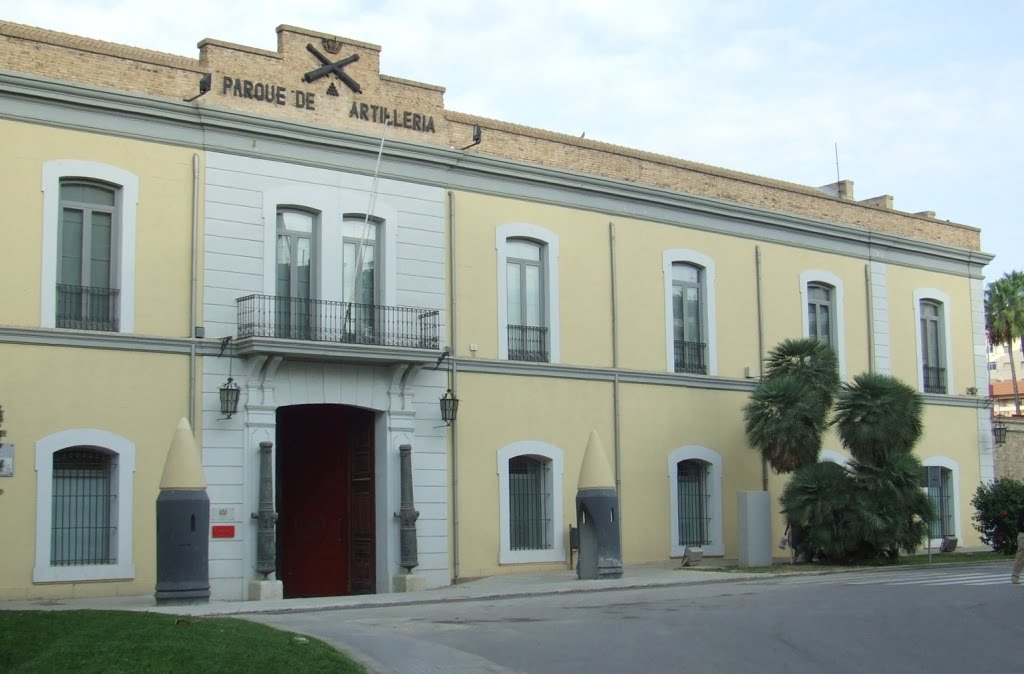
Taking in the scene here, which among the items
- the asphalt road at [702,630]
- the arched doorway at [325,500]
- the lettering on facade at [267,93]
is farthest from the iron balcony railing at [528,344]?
the asphalt road at [702,630]

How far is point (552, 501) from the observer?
26.1m

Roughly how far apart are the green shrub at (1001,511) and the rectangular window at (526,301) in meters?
11.3

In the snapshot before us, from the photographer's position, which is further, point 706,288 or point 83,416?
point 706,288

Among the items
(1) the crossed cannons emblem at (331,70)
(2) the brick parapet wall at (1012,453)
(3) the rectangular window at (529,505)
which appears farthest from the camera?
(2) the brick parapet wall at (1012,453)

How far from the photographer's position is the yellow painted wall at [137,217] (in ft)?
66.5

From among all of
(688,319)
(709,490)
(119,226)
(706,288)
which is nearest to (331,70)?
(119,226)

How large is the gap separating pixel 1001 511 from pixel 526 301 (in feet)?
39.9

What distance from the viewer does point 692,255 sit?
2942 centimetres

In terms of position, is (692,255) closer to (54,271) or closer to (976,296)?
(976,296)

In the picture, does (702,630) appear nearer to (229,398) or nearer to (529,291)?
(229,398)

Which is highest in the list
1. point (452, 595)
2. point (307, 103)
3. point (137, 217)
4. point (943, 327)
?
point (307, 103)

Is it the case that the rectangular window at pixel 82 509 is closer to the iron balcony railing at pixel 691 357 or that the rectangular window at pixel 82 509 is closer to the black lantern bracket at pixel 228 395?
the black lantern bracket at pixel 228 395

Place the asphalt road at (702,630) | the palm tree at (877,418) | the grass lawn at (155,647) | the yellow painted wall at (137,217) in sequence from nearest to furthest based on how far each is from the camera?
the grass lawn at (155,647) < the asphalt road at (702,630) < the yellow painted wall at (137,217) < the palm tree at (877,418)

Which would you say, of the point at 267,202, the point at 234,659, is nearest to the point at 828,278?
the point at 267,202
